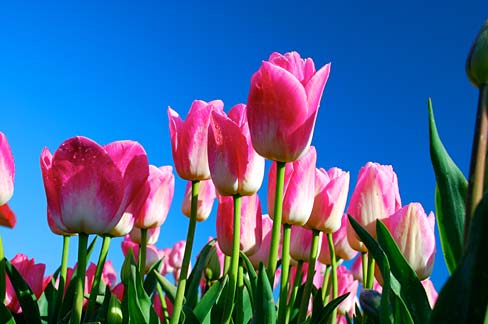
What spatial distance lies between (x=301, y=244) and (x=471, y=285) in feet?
4.07

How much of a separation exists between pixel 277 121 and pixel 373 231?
63cm

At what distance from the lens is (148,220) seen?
5.86 ft

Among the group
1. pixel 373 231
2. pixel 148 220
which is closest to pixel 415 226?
pixel 373 231

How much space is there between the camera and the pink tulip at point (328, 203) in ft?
5.55

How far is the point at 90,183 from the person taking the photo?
1234 mm

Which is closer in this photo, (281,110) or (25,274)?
(281,110)

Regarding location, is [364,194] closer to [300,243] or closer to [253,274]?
[300,243]

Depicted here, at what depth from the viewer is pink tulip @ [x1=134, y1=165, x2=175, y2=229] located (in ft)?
5.81

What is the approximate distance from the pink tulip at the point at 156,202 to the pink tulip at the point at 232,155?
408mm

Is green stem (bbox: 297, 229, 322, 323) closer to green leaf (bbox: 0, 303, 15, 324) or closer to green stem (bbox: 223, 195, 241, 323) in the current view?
green stem (bbox: 223, 195, 241, 323)

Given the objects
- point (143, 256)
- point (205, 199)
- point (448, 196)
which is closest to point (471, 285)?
point (448, 196)

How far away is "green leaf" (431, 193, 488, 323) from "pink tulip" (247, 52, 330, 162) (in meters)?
0.61

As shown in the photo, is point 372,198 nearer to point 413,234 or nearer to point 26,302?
point 413,234

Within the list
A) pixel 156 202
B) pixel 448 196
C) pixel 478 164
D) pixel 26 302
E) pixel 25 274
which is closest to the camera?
pixel 478 164
